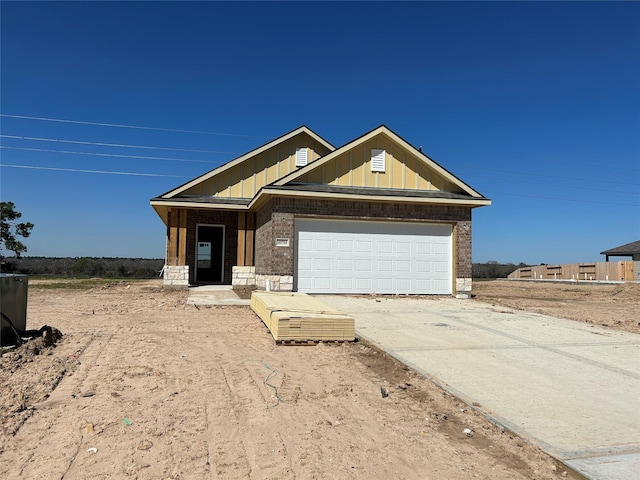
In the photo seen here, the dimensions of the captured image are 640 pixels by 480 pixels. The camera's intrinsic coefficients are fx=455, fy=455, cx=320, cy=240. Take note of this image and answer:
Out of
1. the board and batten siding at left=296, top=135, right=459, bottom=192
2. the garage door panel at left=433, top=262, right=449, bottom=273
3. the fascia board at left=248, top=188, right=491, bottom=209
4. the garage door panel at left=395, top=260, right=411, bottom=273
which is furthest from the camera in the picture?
the garage door panel at left=433, top=262, right=449, bottom=273

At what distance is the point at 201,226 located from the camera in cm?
2048

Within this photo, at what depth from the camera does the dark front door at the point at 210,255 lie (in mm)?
21172

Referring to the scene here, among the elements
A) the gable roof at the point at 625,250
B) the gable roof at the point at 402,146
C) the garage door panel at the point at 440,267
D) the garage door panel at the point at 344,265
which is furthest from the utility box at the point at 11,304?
the gable roof at the point at 625,250

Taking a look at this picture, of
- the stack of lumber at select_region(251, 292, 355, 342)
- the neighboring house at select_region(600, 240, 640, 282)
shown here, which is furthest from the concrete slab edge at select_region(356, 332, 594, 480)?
the neighboring house at select_region(600, 240, 640, 282)

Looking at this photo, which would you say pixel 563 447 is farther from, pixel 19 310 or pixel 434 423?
pixel 19 310

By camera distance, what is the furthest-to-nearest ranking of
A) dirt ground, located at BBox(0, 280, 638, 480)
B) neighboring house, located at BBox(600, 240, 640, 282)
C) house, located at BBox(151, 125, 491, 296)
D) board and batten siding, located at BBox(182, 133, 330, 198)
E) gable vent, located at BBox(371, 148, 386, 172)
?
neighboring house, located at BBox(600, 240, 640, 282) < board and batten siding, located at BBox(182, 133, 330, 198) < gable vent, located at BBox(371, 148, 386, 172) < house, located at BBox(151, 125, 491, 296) < dirt ground, located at BBox(0, 280, 638, 480)

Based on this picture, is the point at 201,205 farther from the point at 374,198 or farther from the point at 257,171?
the point at 374,198

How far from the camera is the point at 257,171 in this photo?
2041cm

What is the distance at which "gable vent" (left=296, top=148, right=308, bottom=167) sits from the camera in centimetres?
2112

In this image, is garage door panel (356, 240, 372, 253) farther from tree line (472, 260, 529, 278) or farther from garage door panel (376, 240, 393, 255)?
tree line (472, 260, 529, 278)

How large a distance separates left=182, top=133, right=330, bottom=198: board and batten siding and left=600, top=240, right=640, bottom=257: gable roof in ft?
104

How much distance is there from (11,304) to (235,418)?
15.8ft

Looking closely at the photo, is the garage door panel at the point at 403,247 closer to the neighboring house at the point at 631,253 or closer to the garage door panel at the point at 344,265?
the garage door panel at the point at 344,265

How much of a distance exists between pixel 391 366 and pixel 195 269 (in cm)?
1559
